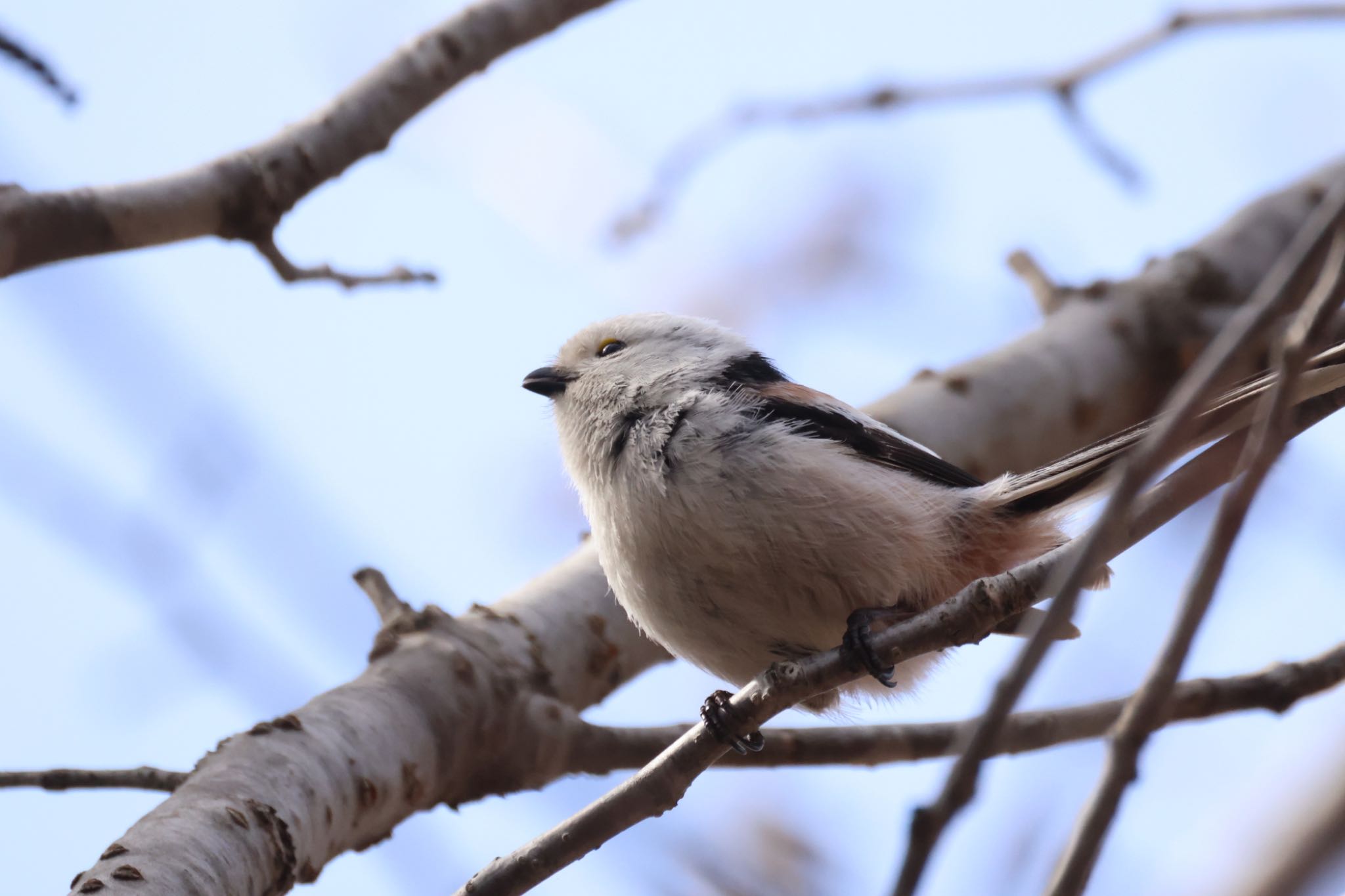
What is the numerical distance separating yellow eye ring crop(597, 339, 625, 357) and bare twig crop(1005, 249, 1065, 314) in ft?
5.78

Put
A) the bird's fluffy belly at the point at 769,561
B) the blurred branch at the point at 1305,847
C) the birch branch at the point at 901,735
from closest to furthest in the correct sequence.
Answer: the blurred branch at the point at 1305,847, the birch branch at the point at 901,735, the bird's fluffy belly at the point at 769,561

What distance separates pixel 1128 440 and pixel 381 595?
2.14 metres

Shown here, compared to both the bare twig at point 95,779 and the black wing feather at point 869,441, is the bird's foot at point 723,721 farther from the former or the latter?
the bare twig at point 95,779

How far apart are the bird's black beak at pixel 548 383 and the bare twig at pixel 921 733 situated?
1.29m

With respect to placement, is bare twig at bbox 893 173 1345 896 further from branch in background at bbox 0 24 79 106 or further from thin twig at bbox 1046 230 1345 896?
branch in background at bbox 0 24 79 106

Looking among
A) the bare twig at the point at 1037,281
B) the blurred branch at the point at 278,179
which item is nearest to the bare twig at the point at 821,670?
the blurred branch at the point at 278,179

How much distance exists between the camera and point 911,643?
7.80ft

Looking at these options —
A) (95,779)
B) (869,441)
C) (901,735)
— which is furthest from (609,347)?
(95,779)

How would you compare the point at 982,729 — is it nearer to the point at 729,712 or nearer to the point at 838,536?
the point at 729,712

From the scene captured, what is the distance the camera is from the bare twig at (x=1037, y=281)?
4.76m

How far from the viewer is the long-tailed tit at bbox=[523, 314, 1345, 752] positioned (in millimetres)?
3092

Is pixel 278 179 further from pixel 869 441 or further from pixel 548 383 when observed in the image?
pixel 869 441

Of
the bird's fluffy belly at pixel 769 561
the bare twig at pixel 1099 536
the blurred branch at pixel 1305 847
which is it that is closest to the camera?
the bare twig at pixel 1099 536

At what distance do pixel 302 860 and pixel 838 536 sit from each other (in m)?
1.51
